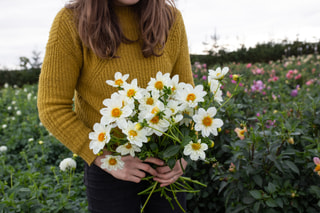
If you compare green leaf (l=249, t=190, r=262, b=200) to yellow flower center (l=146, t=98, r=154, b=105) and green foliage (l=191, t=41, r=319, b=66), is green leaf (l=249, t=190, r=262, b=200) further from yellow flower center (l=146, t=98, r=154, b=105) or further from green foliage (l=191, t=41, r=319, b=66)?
green foliage (l=191, t=41, r=319, b=66)

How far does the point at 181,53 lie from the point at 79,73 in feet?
1.43

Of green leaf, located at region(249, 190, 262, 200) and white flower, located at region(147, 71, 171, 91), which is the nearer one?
white flower, located at region(147, 71, 171, 91)

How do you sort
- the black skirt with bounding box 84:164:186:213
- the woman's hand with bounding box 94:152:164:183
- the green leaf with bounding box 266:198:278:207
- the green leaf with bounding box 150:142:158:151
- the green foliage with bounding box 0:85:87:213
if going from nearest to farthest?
1. the green leaf with bounding box 150:142:158:151
2. the woman's hand with bounding box 94:152:164:183
3. the black skirt with bounding box 84:164:186:213
4. the green leaf with bounding box 266:198:278:207
5. the green foliage with bounding box 0:85:87:213

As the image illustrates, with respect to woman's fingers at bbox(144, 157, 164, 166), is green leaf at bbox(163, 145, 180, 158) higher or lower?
higher

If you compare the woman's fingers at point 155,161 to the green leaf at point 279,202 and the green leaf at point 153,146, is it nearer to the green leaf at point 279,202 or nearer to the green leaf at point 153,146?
the green leaf at point 153,146

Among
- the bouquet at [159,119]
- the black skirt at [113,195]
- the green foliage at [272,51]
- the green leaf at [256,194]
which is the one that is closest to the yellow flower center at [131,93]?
the bouquet at [159,119]

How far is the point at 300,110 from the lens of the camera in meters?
1.78

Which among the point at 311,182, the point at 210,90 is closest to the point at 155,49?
the point at 210,90

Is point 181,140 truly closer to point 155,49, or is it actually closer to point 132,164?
point 132,164

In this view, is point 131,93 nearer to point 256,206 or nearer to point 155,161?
point 155,161

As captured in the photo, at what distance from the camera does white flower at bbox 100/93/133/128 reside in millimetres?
723

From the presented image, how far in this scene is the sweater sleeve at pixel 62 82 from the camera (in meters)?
0.94

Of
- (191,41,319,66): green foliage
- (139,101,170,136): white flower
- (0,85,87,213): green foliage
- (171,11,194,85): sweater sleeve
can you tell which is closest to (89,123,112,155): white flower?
(139,101,170,136): white flower

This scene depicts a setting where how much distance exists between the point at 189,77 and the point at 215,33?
198 inches
